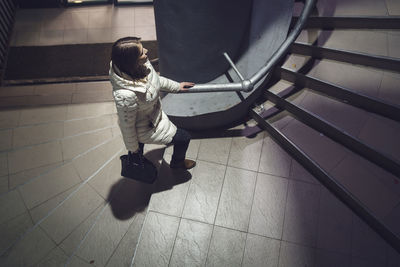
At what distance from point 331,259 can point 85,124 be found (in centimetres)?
364

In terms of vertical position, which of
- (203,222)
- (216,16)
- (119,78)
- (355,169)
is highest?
(216,16)

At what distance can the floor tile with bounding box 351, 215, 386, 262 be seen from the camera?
2.25 meters

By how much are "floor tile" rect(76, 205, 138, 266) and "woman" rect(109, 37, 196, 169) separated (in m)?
0.97

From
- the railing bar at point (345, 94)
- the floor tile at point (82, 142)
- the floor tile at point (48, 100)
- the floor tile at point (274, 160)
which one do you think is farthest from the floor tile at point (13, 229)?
the railing bar at point (345, 94)

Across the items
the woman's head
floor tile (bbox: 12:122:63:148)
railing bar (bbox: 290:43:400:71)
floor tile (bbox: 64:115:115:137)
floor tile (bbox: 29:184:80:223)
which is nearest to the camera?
the woman's head

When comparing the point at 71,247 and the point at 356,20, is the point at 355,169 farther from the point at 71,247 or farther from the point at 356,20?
the point at 71,247

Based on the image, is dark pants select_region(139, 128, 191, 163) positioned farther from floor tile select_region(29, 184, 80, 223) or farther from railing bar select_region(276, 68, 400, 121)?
railing bar select_region(276, 68, 400, 121)

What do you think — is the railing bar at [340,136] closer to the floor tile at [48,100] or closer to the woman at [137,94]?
the woman at [137,94]

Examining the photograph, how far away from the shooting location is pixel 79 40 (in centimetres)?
553

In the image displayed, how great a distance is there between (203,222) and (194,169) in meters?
0.61

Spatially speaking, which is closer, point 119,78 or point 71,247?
point 119,78

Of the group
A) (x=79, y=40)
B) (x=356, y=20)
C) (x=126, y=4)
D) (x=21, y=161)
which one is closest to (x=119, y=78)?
(x=21, y=161)

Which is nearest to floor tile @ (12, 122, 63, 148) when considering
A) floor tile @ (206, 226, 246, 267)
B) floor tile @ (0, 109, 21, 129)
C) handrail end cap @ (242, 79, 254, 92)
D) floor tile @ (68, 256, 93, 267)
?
floor tile @ (0, 109, 21, 129)

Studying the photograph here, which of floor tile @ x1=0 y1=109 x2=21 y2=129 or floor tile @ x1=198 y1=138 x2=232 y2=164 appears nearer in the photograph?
floor tile @ x1=198 y1=138 x2=232 y2=164
